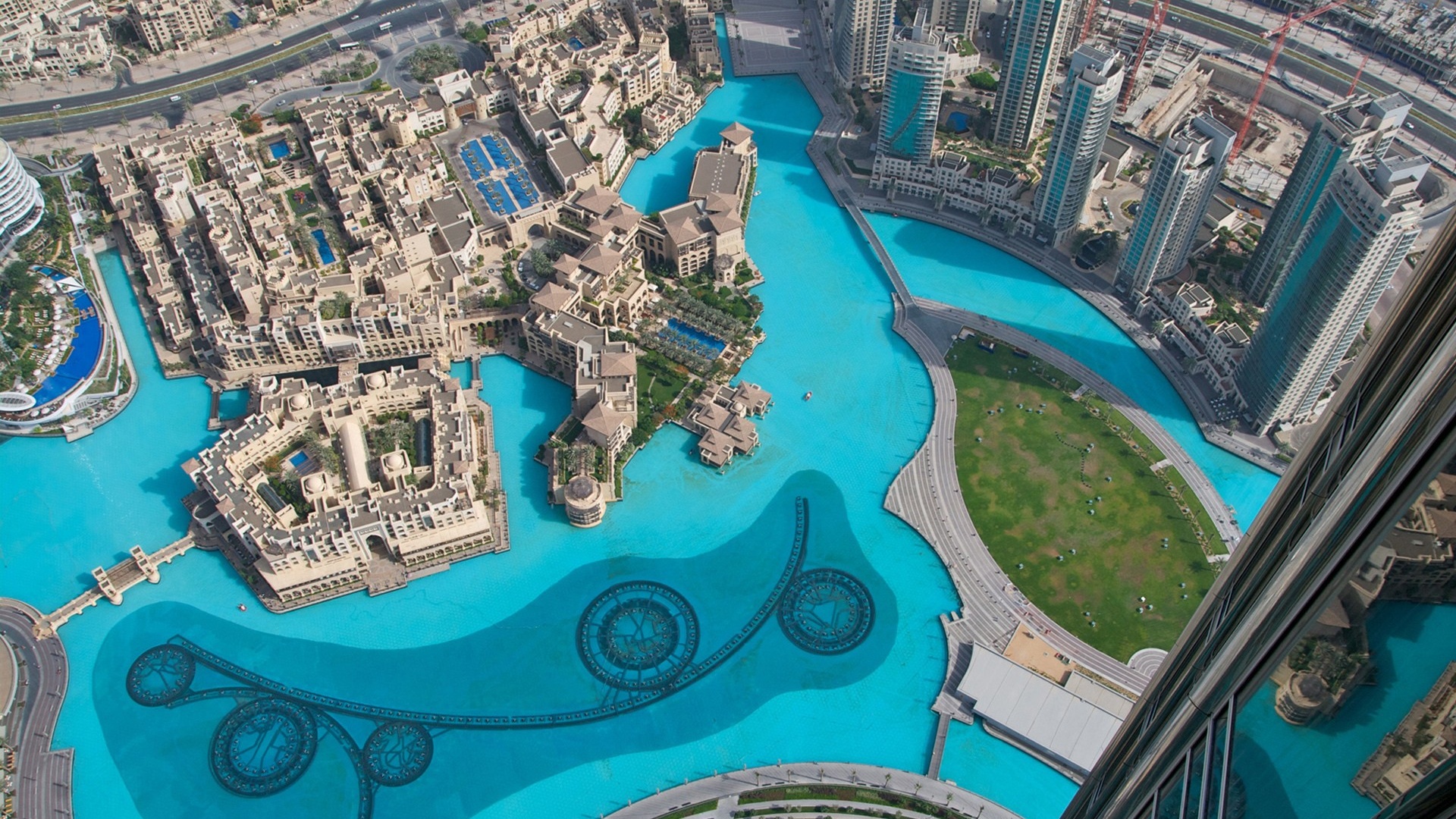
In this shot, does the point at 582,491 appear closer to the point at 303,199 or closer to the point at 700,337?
the point at 700,337

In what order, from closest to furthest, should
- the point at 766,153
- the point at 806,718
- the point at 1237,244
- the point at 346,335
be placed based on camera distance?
the point at 806,718 < the point at 346,335 < the point at 1237,244 < the point at 766,153

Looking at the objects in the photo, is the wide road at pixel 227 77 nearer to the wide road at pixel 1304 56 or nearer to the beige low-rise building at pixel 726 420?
the beige low-rise building at pixel 726 420

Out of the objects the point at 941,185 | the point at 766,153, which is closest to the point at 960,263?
the point at 941,185

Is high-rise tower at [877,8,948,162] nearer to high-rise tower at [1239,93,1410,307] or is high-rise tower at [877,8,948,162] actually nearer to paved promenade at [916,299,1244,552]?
paved promenade at [916,299,1244,552]

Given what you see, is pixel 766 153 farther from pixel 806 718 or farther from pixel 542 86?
pixel 806 718

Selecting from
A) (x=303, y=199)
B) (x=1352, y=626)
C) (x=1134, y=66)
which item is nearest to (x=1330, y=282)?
(x=1134, y=66)

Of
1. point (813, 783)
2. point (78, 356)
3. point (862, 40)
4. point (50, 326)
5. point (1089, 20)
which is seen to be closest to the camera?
point (813, 783)
